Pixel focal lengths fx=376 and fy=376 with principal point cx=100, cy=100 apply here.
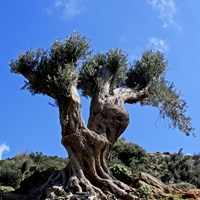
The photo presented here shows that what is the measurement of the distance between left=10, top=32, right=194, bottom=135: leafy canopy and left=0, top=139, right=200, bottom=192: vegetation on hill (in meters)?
5.10

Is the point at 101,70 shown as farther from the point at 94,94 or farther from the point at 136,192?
the point at 136,192

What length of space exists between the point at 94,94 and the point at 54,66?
242 cm

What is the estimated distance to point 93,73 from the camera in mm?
19500

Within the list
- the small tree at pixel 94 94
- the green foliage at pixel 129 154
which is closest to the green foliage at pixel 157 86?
the small tree at pixel 94 94

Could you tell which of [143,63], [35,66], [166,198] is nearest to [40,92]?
[35,66]

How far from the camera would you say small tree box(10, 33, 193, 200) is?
52.4ft

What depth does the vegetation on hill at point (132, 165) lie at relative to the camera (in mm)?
25186

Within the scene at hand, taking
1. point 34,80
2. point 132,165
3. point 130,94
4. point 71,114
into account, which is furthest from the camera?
point 132,165

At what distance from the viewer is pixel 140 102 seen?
70.4 ft

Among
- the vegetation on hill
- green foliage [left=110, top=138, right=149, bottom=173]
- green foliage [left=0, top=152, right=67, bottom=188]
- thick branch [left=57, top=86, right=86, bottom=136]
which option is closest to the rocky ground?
thick branch [left=57, top=86, right=86, bottom=136]

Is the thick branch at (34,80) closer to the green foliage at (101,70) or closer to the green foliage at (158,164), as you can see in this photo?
the green foliage at (101,70)

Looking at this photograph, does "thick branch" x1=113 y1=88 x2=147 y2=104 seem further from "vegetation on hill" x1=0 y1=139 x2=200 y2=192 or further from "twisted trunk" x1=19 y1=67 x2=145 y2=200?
"vegetation on hill" x1=0 y1=139 x2=200 y2=192

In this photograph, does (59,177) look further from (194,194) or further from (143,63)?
(143,63)

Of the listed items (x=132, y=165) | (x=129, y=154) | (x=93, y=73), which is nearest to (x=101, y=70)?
(x=93, y=73)
